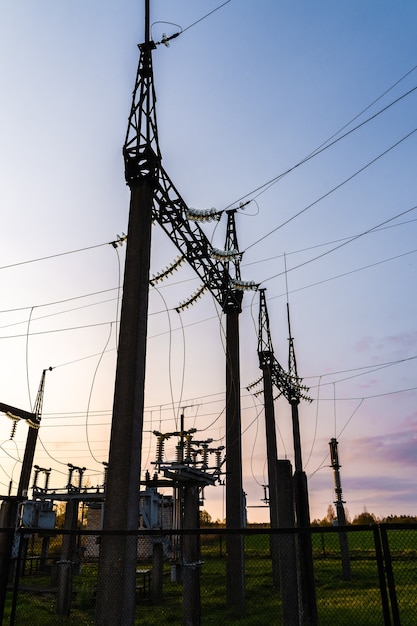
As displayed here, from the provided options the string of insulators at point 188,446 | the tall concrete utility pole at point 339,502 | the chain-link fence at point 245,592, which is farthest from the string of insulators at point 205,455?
the tall concrete utility pole at point 339,502

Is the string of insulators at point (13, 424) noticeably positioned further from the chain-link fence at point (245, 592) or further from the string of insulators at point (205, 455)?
the string of insulators at point (205, 455)

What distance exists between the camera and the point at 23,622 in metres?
12.9

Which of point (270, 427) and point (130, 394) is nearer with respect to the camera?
point (130, 394)

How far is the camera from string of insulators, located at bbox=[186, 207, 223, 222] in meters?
12.2

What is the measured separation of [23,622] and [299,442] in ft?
54.3

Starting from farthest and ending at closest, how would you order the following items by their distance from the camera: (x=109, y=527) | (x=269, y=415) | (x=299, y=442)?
(x=299, y=442)
(x=269, y=415)
(x=109, y=527)

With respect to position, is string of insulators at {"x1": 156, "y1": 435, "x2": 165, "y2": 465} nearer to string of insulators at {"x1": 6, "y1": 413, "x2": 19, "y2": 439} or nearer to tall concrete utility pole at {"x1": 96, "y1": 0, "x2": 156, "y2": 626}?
tall concrete utility pole at {"x1": 96, "y1": 0, "x2": 156, "y2": 626}

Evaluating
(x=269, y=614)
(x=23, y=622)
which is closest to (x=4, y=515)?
(x=23, y=622)

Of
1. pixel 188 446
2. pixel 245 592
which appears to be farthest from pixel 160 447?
pixel 245 592

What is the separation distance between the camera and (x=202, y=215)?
40.4 feet

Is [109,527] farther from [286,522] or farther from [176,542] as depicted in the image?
[176,542]

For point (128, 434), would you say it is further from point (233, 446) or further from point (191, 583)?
point (233, 446)

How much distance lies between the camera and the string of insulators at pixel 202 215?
40.2 feet

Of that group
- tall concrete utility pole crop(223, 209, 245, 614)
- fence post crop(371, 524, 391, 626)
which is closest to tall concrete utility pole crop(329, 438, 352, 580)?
tall concrete utility pole crop(223, 209, 245, 614)
